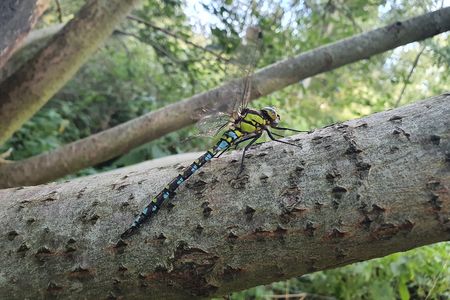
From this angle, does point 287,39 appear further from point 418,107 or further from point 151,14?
point 418,107

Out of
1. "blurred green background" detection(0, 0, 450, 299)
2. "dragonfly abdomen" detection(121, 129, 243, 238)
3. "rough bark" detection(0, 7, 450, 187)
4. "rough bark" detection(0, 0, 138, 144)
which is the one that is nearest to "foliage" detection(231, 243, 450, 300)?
"blurred green background" detection(0, 0, 450, 299)

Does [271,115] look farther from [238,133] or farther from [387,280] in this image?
[387,280]

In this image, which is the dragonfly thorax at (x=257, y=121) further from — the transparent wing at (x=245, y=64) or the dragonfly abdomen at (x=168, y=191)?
the dragonfly abdomen at (x=168, y=191)

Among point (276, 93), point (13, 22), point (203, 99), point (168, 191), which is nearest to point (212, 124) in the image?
point (168, 191)

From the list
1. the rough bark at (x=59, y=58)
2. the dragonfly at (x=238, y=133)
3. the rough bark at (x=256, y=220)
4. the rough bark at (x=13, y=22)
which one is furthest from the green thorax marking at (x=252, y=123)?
the rough bark at (x=59, y=58)

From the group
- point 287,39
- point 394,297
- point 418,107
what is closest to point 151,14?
point 287,39

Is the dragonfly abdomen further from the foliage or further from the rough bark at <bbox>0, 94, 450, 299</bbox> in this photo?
the foliage
